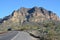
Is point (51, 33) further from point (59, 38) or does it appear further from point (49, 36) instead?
point (59, 38)

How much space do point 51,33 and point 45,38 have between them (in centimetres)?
218

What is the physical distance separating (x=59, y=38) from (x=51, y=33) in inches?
159

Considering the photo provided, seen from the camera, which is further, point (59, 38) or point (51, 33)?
point (51, 33)

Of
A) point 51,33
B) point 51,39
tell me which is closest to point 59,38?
point 51,39

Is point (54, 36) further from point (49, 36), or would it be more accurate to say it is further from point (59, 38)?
point (59, 38)

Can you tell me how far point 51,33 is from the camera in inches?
1489

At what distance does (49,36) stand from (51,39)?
4.96 ft

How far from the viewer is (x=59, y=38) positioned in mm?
33875

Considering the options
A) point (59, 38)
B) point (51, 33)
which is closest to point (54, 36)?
point (51, 33)

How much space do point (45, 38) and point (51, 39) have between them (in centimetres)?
126

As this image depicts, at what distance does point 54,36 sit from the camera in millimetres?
37188

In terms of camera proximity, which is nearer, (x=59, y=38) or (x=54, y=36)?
(x=59, y=38)

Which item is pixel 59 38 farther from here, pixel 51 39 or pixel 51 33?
pixel 51 33

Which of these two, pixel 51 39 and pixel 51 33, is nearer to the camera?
pixel 51 39
